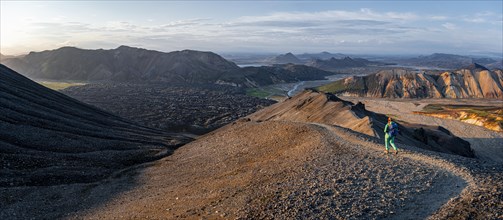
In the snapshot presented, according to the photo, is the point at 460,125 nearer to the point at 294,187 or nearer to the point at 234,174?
the point at 234,174

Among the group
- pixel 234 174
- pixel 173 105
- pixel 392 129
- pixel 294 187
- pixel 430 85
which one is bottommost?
pixel 173 105

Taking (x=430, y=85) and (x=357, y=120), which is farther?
(x=430, y=85)

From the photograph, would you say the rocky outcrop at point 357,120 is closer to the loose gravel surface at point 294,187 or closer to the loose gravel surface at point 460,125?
the loose gravel surface at point 460,125

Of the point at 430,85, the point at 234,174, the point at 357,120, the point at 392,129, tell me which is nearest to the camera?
the point at 392,129

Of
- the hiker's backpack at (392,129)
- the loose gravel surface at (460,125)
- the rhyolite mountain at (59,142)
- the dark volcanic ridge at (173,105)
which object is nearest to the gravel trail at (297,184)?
the hiker's backpack at (392,129)

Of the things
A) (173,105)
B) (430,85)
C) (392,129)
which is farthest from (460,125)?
(173,105)

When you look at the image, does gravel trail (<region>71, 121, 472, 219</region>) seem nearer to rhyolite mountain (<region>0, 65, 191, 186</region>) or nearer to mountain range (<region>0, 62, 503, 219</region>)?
mountain range (<region>0, 62, 503, 219</region>)

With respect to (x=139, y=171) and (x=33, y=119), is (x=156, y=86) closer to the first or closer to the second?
(x=33, y=119)
